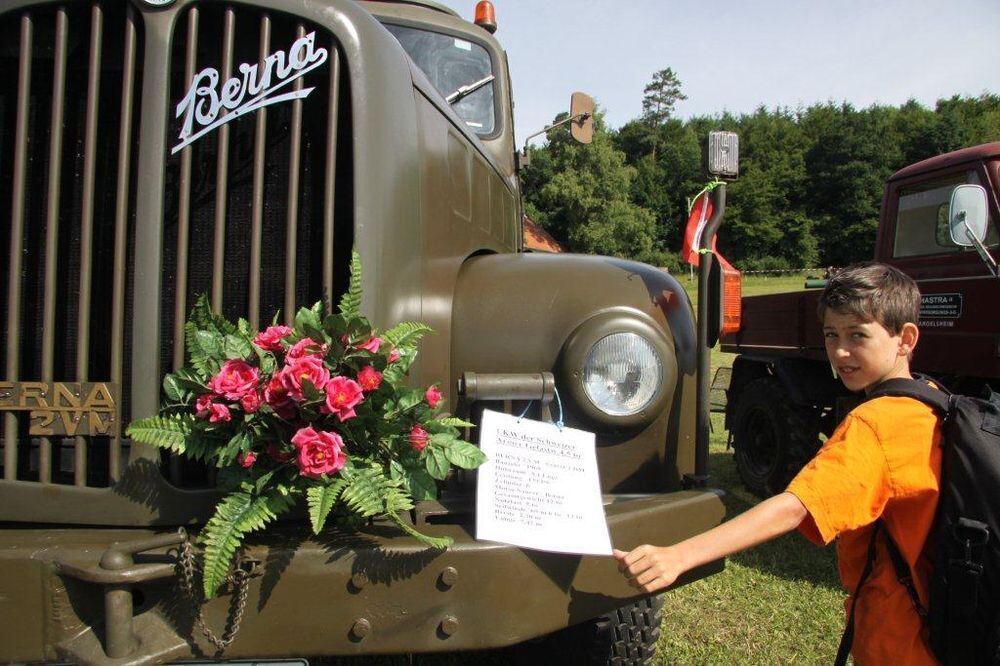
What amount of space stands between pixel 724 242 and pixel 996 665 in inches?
1958

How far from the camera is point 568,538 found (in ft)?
5.30

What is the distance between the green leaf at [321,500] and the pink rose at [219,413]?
22 cm

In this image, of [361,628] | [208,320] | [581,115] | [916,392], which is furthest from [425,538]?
[581,115]

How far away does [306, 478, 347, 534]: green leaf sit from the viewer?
4.67ft

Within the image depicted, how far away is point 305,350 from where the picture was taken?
1527 mm

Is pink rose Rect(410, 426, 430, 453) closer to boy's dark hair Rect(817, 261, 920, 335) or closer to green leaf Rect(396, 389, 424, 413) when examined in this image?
green leaf Rect(396, 389, 424, 413)

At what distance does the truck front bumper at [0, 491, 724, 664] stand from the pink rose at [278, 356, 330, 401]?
33 centimetres

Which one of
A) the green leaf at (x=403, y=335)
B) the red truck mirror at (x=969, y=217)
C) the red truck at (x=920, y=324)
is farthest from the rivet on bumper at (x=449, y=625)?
the red truck mirror at (x=969, y=217)

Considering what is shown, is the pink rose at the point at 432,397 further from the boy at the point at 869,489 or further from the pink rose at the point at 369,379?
the boy at the point at 869,489

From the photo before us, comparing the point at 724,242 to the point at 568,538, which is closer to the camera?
the point at 568,538

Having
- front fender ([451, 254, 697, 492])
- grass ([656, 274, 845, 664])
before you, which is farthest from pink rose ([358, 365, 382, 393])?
grass ([656, 274, 845, 664])

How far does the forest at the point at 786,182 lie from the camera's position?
40.2 metres

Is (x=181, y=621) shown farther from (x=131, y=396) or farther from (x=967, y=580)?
(x=967, y=580)

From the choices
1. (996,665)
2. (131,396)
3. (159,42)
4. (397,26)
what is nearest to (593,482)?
(996,665)
